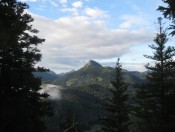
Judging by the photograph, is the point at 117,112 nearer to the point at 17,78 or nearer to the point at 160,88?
the point at 160,88

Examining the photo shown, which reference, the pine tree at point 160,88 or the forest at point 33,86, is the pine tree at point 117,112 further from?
the pine tree at point 160,88

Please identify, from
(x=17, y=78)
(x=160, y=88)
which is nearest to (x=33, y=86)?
(x=17, y=78)

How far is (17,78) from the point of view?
87.8ft

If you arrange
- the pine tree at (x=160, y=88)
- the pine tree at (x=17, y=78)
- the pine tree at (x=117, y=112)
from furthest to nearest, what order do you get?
the pine tree at (x=117, y=112)
the pine tree at (x=160, y=88)
the pine tree at (x=17, y=78)

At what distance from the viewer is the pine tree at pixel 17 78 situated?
749 inches

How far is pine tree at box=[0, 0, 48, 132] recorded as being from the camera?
1902cm

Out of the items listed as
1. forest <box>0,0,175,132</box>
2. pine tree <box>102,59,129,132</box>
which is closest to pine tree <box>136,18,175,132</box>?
forest <box>0,0,175,132</box>

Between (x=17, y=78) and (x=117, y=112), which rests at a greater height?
(x=17, y=78)

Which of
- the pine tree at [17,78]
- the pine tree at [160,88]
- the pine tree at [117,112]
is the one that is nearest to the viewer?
the pine tree at [17,78]

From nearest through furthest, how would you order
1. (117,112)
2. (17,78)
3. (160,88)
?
(17,78)
(160,88)
(117,112)

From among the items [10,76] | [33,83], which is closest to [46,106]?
[33,83]

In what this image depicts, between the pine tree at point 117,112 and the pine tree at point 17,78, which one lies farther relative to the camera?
the pine tree at point 117,112

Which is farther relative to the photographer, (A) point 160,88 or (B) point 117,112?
(B) point 117,112

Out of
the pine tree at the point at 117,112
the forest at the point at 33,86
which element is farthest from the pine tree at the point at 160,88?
the pine tree at the point at 117,112
